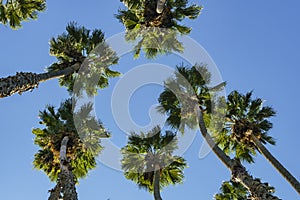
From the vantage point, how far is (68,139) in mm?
15602

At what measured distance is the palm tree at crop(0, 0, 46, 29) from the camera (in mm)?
19094

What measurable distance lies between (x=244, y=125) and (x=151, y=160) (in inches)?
169

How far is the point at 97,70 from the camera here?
1897 centimetres

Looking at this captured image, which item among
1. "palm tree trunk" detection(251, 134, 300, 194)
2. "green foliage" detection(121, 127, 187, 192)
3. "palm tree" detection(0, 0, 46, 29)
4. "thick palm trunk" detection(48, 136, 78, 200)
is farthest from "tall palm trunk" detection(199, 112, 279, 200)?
"palm tree" detection(0, 0, 46, 29)

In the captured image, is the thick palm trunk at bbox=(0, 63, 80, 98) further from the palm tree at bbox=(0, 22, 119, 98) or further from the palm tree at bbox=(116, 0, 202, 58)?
the palm tree at bbox=(116, 0, 202, 58)

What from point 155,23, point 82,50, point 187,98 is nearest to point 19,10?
point 82,50

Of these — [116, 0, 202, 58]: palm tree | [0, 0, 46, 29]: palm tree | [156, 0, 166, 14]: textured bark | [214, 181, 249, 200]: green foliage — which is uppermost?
[0, 0, 46, 29]: palm tree

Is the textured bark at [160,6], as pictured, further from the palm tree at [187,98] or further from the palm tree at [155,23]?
the palm tree at [187,98]

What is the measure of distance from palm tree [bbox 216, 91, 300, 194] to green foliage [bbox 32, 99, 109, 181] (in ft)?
18.9

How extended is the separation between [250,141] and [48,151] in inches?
345

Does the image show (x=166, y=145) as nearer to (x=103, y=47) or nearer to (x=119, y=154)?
(x=119, y=154)

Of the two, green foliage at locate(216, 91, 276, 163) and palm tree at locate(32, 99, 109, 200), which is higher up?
palm tree at locate(32, 99, 109, 200)

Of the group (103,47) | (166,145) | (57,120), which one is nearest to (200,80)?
(166,145)

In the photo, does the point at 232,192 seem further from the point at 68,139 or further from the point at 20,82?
the point at 20,82
